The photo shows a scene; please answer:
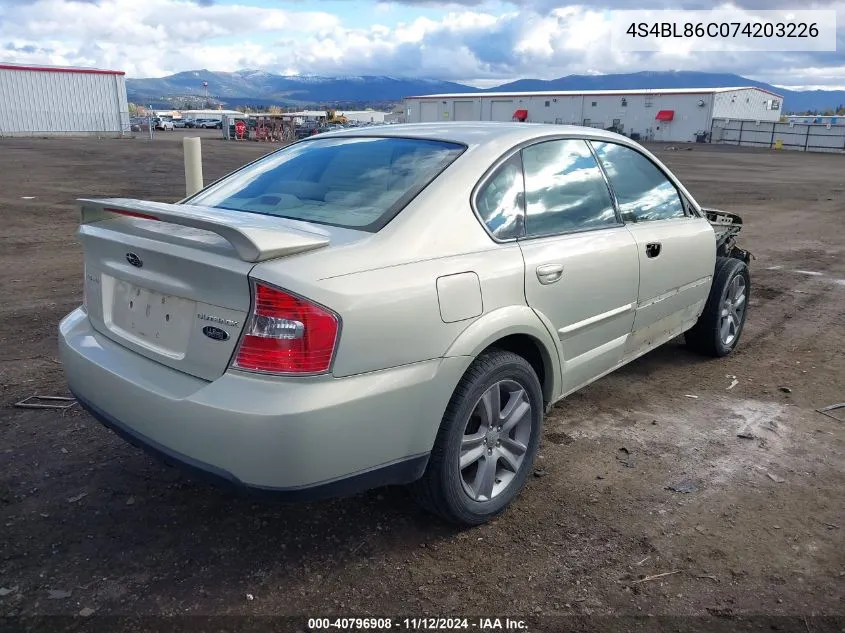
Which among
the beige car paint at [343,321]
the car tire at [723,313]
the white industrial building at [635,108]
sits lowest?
the car tire at [723,313]

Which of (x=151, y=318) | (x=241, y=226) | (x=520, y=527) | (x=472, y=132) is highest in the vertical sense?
(x=472, y=132)

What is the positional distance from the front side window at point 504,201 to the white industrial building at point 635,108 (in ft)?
199

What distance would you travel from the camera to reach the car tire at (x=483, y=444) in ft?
8.95

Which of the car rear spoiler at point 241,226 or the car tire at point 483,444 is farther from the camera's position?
the car tire at point 483,444

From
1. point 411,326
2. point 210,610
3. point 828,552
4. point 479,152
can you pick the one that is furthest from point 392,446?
point 828,552

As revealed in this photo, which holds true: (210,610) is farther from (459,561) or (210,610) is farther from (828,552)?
(828,552)

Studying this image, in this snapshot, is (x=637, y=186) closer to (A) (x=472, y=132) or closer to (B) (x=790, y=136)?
(A) (x=472, y=132)

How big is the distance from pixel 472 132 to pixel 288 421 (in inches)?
71.5

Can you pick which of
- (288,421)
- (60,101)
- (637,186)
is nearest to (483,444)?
(288,421)

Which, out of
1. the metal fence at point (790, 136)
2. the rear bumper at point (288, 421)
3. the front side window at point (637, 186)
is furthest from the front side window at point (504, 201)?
the metal fence at point (790, 136)

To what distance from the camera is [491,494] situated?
9.89 feet

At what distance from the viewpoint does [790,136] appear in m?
52.9

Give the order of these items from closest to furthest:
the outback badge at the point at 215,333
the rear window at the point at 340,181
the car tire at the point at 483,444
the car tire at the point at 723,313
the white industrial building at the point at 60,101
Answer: the outback badge at the point at 215,333 → the car tire at the point at 483,444 → the rear window at the point at 340,181 → the car tire at the point at 723,313 → the white industrial building at the point at 60,101

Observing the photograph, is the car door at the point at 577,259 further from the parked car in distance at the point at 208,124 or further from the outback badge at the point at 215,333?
the parked car in distance at the point at 208,124
